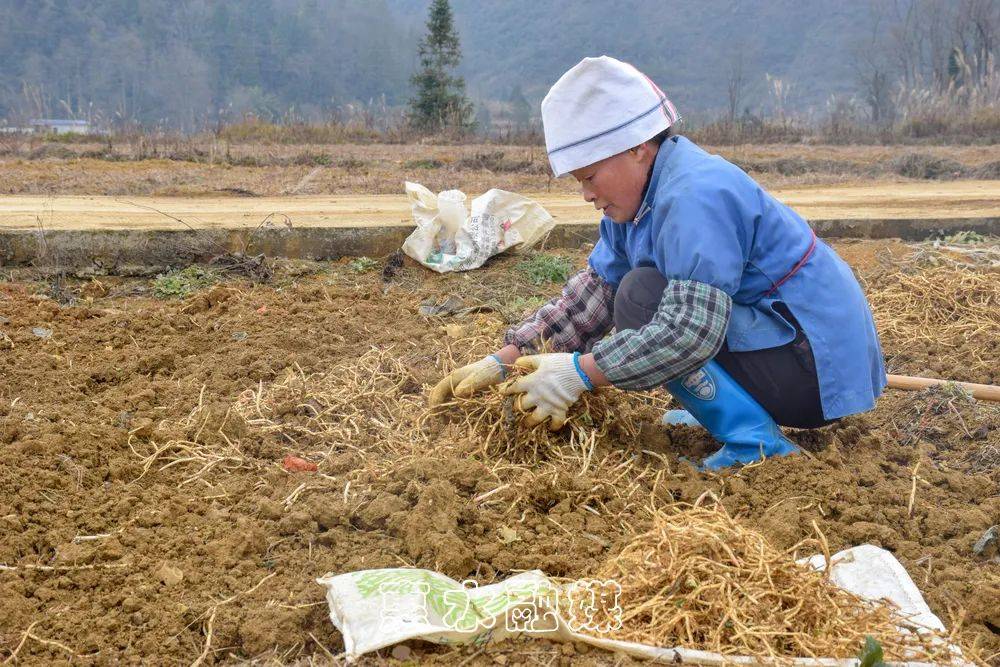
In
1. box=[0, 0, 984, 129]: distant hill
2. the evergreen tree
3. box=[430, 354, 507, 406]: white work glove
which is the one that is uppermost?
box=[0, 0, 984, 129]: distant hill

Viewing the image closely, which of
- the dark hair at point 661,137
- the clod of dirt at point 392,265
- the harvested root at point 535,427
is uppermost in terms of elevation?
the dark hair at point 661,137

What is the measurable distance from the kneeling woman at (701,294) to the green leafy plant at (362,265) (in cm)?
275

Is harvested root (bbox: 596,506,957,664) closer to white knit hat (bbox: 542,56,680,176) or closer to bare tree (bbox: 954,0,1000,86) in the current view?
white knit hat (bbox: 542,56,680,176)

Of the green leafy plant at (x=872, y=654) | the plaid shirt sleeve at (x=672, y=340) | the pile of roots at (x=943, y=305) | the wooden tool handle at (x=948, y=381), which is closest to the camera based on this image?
the green leafy plant at (x=872, y=654)

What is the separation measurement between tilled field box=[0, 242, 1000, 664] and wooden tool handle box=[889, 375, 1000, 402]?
48 mm

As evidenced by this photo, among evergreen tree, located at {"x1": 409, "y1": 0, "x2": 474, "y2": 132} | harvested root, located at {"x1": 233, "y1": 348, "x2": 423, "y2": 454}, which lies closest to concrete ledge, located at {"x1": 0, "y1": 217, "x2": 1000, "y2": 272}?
harvested root, located at {"x1": 233, "y1": 348, "x2": 423, "y2": 454}

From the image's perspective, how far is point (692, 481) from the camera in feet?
8.63

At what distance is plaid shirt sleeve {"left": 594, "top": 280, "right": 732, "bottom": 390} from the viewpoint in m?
2.42

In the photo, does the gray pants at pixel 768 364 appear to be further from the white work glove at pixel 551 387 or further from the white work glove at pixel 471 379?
the white work glove at pixel 471 379

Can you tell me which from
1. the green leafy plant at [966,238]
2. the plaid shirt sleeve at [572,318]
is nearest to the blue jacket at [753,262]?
the plaid shirt sleeve at [572,318]

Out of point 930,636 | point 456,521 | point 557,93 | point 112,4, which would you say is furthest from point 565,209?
point 112,4

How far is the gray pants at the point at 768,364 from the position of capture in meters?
2.67

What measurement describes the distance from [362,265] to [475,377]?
265 cm

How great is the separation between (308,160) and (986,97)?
15.9 m
